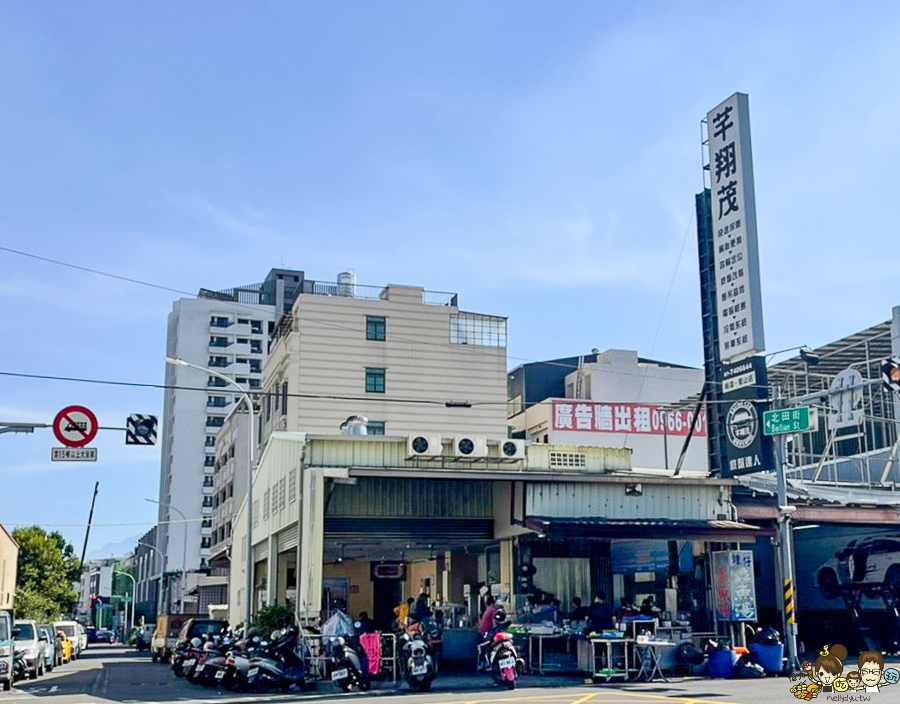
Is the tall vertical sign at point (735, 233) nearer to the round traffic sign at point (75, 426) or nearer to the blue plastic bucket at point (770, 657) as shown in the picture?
the blue plastic bucket at point (770, 657)

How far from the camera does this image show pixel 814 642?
102ft

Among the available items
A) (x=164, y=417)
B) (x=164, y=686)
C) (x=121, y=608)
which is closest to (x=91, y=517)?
(x=164, y=417)

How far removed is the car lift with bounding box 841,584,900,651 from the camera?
29.9 m

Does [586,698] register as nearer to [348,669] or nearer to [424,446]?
[348,669]

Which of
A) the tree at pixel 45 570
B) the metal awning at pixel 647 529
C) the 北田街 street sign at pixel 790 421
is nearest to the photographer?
the 北田街 street sign at pixel 790 421

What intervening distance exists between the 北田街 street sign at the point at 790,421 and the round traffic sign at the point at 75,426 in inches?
622

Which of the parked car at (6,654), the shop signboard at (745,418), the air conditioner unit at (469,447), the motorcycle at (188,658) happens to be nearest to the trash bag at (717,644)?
the shop signboard at (745,418)

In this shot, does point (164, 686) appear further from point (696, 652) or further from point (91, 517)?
point (91, 517)

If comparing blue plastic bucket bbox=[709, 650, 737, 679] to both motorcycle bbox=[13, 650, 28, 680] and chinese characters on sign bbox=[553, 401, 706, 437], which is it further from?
chinese characters on sign bbox=[553, 401, 706, 437]

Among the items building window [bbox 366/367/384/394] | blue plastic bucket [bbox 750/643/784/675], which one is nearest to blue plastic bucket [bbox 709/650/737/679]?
blue plastic bucket [bbox 750/643/784/675]

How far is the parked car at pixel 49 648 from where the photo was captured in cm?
3584

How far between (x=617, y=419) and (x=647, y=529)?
104 feet

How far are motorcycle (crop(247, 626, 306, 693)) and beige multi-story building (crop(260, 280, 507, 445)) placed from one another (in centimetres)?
2918

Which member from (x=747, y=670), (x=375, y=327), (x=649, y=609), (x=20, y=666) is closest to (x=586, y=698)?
(x=747, y=670)
